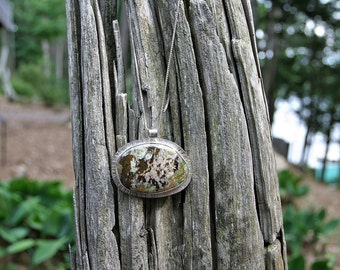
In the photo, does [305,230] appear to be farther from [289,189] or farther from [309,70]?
[309,70]

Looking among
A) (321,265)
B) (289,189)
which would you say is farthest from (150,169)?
(289,189)

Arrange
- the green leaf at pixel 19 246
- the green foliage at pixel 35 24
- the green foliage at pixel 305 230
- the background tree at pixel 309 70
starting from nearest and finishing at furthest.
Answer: the green leaf at pixel 19 246 → the green foliage at pixel 305 230 → the background tree at pixel 309 70 → the green foliage at pixel 35 24

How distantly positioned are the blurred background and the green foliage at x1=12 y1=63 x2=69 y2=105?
0.05 metres

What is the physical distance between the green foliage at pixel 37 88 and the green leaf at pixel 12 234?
49.1 ft

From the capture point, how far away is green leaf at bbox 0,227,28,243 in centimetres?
422

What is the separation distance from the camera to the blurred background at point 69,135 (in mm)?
4469

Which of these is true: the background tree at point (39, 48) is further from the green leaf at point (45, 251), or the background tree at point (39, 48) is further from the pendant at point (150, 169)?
the pendant at point (150, 169)

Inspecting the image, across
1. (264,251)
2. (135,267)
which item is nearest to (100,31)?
(135,267)

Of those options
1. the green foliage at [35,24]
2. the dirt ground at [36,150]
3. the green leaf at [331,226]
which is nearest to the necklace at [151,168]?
the green leaf at [331,226]

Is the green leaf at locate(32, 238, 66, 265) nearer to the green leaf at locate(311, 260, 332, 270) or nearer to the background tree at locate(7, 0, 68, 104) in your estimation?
the green leaf at locate(311, 260, 332, 270)

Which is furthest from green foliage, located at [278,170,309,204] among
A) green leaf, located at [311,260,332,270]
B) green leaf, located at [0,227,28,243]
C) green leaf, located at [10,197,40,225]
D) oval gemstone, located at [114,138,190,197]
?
oval gemstone, located at [114,138,190,197]

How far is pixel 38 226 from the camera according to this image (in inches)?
179

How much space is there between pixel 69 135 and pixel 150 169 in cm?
1022

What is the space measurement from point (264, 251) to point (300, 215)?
386cm
